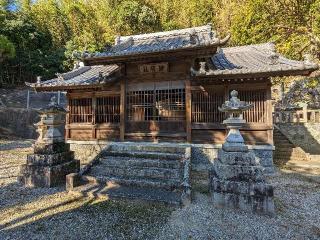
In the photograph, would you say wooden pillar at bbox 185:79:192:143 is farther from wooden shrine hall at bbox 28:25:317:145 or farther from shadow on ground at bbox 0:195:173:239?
shadow on ground at bbox 0:195:173:239

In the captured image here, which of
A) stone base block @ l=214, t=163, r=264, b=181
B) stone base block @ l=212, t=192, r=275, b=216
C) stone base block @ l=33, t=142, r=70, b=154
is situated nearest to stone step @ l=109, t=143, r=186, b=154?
stone base block @ l=33, t=142, r=70, b=154

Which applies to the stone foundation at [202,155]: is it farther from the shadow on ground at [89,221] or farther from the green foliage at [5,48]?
the green foliage at [5,48]

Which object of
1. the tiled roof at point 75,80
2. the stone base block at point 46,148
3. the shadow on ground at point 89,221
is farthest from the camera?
the tiled roof at point 75,80

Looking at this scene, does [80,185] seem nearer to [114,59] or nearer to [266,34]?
[114,59]

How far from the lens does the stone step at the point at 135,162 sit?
7675 millimetres

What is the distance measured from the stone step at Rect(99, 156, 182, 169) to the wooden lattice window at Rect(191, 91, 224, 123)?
8.13 ft

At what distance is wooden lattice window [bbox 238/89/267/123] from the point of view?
28.9 feet

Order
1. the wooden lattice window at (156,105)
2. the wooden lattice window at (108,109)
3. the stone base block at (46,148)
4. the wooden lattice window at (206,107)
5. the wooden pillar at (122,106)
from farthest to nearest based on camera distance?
Result: 1. the wooden lattice window at (108,109)
2. the wooden pillar at (122,106)
3. the wooden lattice window at (156,105)
4. the wooden lattice window at (206,107)
5. the stone base block at (46,148)

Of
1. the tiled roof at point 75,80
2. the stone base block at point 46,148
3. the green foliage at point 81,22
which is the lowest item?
the stone base block at point 46,148

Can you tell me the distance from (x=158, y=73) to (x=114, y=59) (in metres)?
1.92

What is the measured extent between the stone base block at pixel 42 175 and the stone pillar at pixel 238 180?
4663 millimetres

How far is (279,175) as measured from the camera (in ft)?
26.8

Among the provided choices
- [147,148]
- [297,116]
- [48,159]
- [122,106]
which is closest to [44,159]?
[48,159]

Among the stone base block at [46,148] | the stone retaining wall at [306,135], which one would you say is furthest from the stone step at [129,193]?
the stone retaining wall at [306,135]
